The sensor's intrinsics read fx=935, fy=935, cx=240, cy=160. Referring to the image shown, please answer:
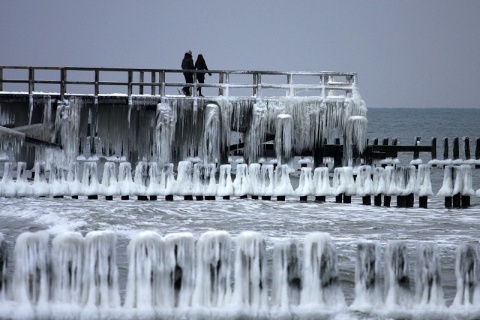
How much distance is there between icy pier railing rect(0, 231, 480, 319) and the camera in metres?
8.36

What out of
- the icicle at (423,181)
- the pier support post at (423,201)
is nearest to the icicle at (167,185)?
the icicle at (423,181)

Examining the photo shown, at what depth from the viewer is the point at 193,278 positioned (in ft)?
28.0

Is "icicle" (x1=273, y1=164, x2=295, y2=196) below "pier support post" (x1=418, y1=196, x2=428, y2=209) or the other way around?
the other way around

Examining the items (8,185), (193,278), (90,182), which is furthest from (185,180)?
(193,278)

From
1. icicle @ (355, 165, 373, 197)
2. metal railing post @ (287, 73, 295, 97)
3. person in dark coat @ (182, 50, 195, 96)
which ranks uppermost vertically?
person in dark coat @ (182, 50, 195, 96)

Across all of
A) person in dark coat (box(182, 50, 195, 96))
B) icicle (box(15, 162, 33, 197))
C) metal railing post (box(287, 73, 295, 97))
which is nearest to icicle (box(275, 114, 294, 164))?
metal railing post (box(287, 73, 295, 97))

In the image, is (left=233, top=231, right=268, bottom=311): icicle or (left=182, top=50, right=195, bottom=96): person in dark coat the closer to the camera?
(left=233, top=231, right=268, bottom=311): icicle

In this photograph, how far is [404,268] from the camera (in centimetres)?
865

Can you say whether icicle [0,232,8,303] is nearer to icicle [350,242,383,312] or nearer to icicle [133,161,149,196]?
icicle [350,242,383,312]

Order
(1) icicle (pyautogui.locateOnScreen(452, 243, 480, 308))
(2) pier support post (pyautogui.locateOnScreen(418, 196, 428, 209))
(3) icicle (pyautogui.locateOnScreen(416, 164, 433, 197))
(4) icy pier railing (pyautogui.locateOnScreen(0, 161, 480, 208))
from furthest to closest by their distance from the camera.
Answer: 1. (2) pier support post (pyautogui.locateOnScreen(418, 196, 428, 209))
2. (3) icicle (pyautogui.locateOnScreen(416, 164, 433, 197))
3. (4) icy pier railing (pyautogui.locateOnScreen(0, 161, 480, 208))
4. (1) icicle (pyautogui.locateOnScreen(452, 243, 480, 308))

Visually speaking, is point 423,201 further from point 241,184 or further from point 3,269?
point 3,269

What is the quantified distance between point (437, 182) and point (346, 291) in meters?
31.6

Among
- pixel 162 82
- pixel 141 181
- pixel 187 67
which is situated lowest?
pixel 141 181

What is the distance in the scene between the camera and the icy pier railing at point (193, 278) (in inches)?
329
